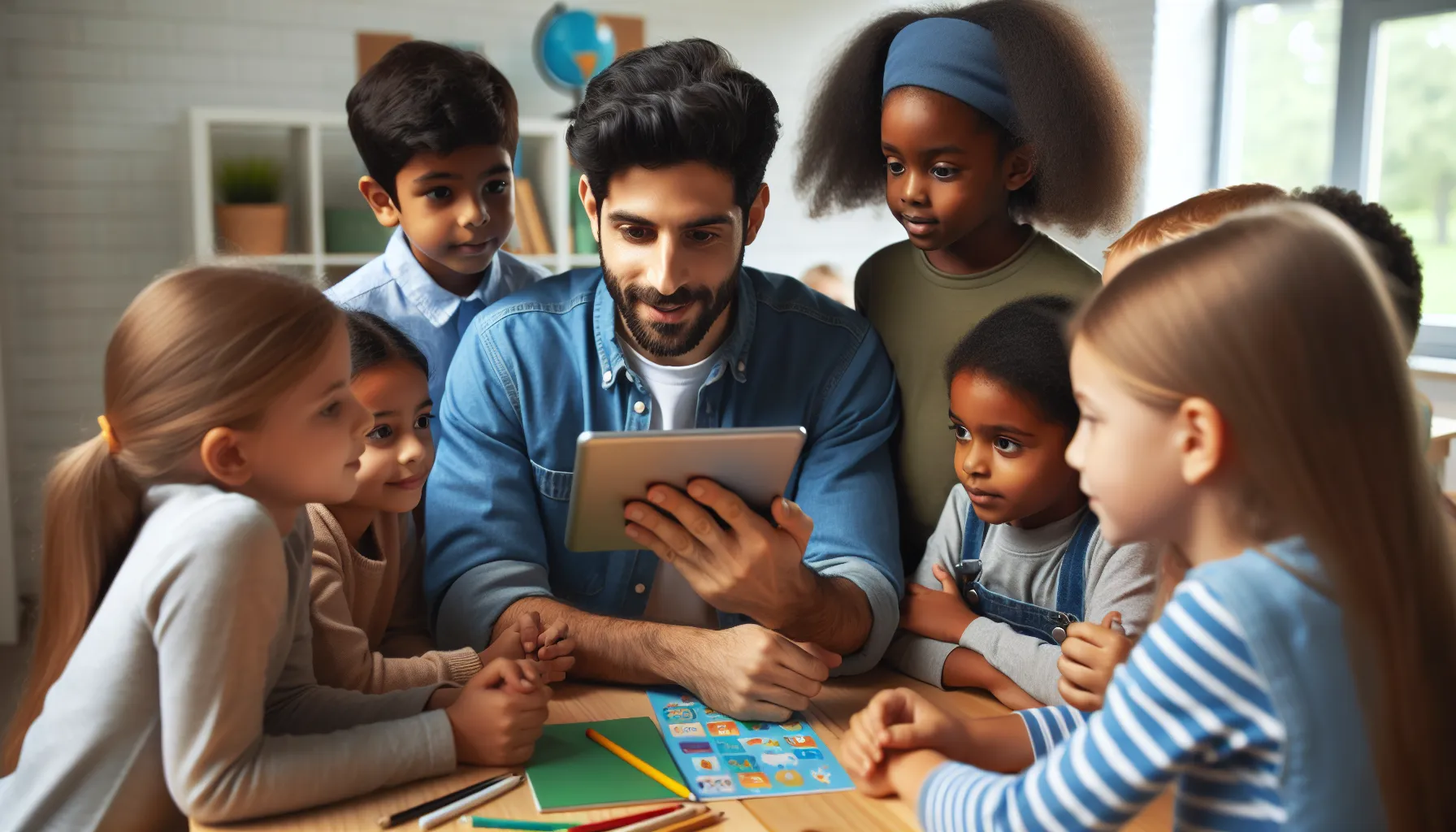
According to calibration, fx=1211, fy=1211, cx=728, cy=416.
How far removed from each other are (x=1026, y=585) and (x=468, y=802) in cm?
80

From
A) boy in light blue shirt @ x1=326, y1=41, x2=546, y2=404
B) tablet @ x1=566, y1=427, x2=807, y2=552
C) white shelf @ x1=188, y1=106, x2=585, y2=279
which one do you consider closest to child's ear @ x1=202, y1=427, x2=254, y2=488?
tablet @ x1=566, y1=427, x2=807, y2=552

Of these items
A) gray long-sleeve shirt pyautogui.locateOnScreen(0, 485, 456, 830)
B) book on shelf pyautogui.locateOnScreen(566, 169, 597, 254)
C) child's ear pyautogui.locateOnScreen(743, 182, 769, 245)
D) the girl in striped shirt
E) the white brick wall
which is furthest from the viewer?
book on shelf pyautogui.locateOnScreen(566, 169, 597, 254)

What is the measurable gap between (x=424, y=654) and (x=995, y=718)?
70 centimetres

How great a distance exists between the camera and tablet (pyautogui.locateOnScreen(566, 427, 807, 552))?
1298mm

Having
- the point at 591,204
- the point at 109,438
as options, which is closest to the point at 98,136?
the point at 591,204

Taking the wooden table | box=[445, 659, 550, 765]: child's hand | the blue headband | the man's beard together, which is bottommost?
the wooden table

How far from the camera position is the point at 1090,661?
4.19 ft

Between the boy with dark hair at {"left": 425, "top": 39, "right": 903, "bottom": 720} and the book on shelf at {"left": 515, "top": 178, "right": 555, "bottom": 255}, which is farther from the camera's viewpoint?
the book on shelf at {"left": 515, "top": 178, "right": 555, "bottom": 255}

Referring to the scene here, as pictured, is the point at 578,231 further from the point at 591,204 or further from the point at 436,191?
the point at 591,204

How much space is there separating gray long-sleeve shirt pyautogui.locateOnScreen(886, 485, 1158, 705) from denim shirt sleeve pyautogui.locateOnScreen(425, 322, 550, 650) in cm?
52

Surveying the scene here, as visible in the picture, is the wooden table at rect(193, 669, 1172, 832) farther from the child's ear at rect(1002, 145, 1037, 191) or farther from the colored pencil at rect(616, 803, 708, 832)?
the child's ear at rect(1002, 145, 1037, 191)

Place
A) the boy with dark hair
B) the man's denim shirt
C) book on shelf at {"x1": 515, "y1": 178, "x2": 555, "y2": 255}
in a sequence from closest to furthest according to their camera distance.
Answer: the boy with dark hair, the man's denim shirt, book on shelf at {"x1": 515, "y1": 178, "x2": 555, "y2": 255}

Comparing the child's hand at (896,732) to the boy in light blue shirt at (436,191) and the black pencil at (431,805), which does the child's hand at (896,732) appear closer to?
the black pencil at (431,805)

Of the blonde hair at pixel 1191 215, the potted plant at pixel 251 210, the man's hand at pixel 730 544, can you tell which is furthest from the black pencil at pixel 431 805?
the potted plant at pixel 251 210
